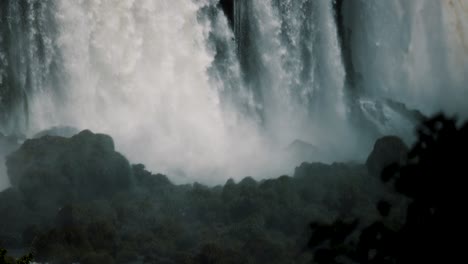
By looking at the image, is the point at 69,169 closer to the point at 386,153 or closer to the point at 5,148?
the point at 5,148

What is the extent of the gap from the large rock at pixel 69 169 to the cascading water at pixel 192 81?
452cm

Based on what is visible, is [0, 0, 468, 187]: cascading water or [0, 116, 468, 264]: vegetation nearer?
[0, 116, 468, 264]: vegetation

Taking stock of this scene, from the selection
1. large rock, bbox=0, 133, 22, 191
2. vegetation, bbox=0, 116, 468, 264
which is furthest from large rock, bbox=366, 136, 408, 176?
large rock, bbox=0, 133, 22, 191

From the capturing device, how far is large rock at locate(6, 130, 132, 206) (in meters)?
33.0

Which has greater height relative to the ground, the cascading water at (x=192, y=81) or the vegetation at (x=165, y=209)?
the cascading water at (x=192, y=81)

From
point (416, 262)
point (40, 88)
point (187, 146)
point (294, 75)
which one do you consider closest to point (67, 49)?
point (40, 88)

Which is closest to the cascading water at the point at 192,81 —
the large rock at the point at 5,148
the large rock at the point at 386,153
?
the large rock at the point at 5,148

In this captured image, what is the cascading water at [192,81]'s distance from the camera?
41.0 meters

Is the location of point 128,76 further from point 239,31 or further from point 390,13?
point 390,13

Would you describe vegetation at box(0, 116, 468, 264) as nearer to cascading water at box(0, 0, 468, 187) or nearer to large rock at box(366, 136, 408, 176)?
large rock at box(366, 136, 408, 176)

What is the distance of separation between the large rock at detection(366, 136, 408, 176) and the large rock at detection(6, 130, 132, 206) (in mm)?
9145

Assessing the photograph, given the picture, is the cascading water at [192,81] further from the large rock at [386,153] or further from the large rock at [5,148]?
the large rock at [386,153]

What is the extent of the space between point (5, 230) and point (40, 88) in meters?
11.6

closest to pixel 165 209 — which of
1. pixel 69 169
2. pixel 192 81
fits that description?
pixel 69 169
